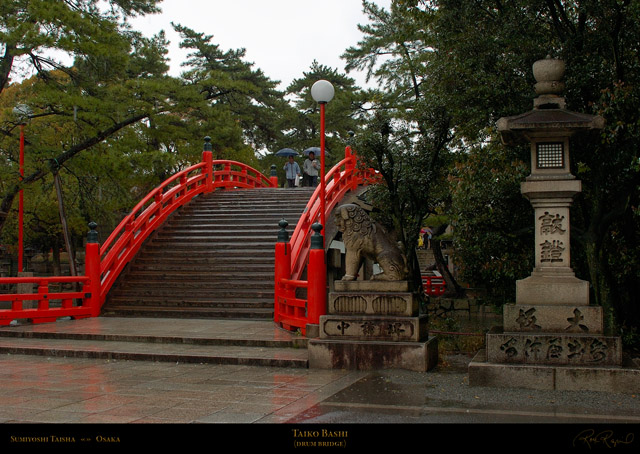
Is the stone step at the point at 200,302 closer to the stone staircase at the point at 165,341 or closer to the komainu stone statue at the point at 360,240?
the stone staircase at the point at 165,341

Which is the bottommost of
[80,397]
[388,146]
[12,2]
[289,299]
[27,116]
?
[80,397]

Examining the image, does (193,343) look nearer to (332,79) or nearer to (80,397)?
(80,397)

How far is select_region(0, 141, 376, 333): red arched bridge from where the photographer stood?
1074cm

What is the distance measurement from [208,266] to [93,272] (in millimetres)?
2717

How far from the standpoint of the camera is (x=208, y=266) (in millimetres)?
15164

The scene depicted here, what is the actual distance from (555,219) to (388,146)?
6.13m

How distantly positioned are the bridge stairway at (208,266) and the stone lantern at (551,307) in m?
6.67

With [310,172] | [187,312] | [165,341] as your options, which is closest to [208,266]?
[187,312]

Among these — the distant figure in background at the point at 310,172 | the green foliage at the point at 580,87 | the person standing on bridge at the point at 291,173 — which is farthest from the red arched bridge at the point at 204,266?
the person standing on bridge at the point at 291,173

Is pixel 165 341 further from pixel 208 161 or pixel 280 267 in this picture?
pixel 208 161

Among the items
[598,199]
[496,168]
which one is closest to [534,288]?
[598,199]

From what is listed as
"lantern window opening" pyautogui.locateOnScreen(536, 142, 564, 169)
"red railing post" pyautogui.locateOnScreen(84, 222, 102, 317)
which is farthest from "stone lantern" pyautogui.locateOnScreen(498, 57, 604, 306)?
"red railing post" pyautogui.locateOnScreen(84, 222, 102, 317)

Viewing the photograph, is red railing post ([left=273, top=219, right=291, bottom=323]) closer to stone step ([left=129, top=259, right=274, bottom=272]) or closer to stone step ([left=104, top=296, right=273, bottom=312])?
stone step ([left=104, top=296, right=273, bottom=312])

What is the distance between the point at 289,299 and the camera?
10812mm
